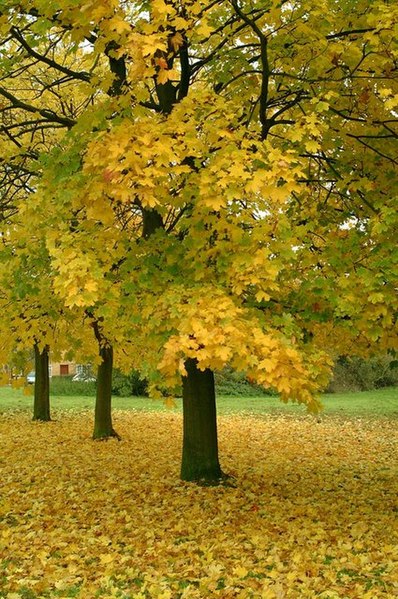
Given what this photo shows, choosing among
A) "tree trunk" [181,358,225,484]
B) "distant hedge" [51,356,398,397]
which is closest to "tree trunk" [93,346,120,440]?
"tree trunk" [181,358,225,484]

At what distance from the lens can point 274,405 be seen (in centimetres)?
2917

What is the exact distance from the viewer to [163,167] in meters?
5.91

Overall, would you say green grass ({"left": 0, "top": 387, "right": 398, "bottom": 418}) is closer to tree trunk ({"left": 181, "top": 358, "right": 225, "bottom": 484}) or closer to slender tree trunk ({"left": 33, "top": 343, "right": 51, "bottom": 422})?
slender tree trunk ({"left": 33, "top": 343, "right": 51, "bottom": 422})

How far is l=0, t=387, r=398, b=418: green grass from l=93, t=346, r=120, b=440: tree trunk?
9662 mm

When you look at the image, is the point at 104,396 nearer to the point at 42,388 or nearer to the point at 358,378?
the point at 42,388

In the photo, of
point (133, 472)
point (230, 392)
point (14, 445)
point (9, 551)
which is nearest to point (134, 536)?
point (9, 551)

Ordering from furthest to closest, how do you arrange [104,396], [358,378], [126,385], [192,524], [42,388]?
[358,378], [126,385], [42,388], [104,396], [192,524]

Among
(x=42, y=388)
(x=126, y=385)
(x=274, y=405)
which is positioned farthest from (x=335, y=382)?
(x=42, y=388)

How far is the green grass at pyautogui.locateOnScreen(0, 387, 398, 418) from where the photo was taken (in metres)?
25.4

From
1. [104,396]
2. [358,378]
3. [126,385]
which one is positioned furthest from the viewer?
[358,378]

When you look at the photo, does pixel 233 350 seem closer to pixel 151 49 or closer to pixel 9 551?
pixel 151 49

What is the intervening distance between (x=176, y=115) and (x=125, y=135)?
903 mm

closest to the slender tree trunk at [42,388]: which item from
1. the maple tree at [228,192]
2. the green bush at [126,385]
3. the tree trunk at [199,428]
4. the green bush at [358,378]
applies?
the tree trunk at [199,428]

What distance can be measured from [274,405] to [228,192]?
24261mm
